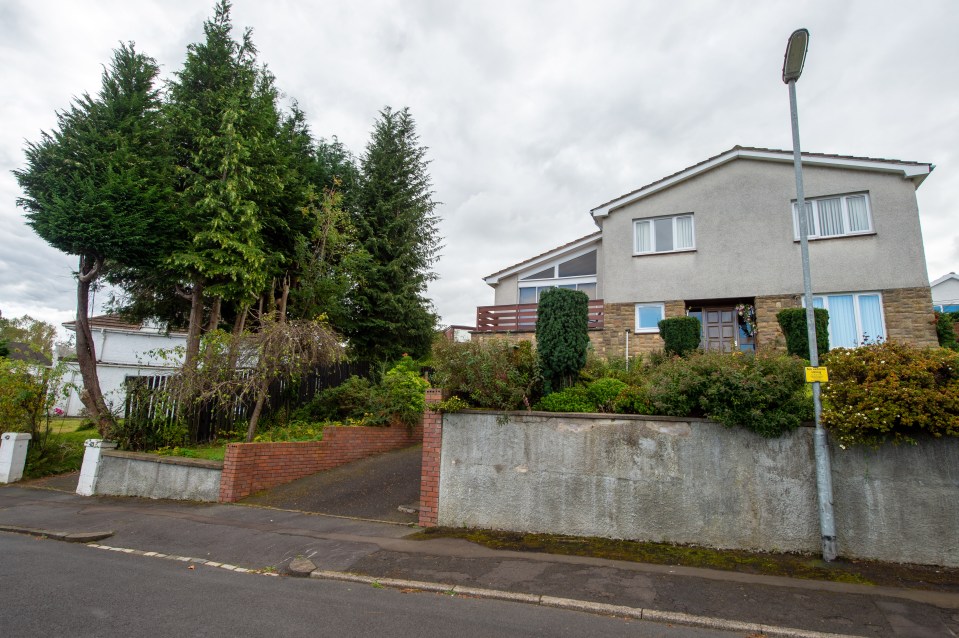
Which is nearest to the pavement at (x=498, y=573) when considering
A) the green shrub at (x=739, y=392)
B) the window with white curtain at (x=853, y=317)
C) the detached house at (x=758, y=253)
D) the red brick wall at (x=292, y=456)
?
the red brick wall at (x=292, y=456)

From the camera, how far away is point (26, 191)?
11.7m

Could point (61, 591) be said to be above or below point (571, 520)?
below

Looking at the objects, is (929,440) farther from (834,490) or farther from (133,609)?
(133,609)

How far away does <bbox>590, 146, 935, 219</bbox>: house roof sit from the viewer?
12758mm

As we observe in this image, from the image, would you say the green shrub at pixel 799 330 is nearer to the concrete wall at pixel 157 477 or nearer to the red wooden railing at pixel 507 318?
the red wooden railing at pixel 507 318

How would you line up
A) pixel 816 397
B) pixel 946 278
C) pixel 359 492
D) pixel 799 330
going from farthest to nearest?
pixel 946 278 → pixel 799 330 → pixel 359 492 → pixel 816 397

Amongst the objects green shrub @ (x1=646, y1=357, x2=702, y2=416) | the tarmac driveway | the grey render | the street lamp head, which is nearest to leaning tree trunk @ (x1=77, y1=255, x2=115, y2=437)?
the tarmac driveway

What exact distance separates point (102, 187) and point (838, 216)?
726 inches

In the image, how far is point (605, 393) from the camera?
7.37 metres

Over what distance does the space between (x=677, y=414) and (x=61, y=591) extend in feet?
24.2

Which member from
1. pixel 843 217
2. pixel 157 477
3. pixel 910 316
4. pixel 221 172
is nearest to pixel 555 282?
pixel 843 217

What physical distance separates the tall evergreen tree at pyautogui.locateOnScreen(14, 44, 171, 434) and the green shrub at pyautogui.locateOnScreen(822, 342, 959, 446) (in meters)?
13.6

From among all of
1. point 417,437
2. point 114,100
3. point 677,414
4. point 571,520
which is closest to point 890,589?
point 677,414

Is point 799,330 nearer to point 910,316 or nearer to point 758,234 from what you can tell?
point 910,316
